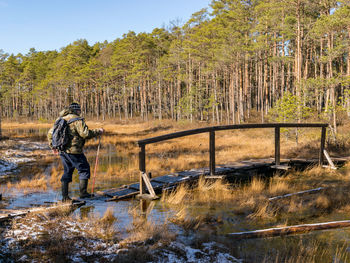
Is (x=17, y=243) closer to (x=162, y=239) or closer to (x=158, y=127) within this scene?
(x=162, y=239)

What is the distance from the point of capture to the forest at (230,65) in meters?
19.2

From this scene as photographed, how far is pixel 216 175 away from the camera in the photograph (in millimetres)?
7758

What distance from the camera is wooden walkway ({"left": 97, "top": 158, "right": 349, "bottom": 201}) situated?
662 centimetres

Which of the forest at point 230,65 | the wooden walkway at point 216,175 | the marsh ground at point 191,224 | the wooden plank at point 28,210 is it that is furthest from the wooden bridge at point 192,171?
the forest at point 230,65

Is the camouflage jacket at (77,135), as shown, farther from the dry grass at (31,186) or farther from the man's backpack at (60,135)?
the dry grass at (31,186)

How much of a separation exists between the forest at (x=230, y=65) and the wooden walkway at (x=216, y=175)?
5.24 m

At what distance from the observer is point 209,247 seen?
13.0ft

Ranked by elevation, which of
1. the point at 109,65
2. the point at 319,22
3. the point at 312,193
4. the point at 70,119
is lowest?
the point at 312,193

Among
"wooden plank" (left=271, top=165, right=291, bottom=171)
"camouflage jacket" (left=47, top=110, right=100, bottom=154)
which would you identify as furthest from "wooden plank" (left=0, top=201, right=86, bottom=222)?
"wooden plank" (left=271, top=165, right=291, bottom=171)

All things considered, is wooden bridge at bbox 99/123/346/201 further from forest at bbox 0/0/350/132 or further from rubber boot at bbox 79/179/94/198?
forest at bbox 0/0/350/132

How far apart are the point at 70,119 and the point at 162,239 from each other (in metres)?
3.21

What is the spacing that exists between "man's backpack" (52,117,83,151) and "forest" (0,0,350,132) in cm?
1211

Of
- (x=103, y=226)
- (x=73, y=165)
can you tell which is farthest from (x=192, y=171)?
(x=103, y=226)

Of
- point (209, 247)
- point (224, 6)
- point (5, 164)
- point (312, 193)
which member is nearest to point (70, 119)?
point (209, 247)
